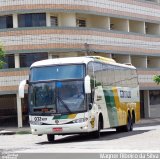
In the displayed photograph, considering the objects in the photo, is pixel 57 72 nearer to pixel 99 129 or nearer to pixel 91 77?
pixel 91 77

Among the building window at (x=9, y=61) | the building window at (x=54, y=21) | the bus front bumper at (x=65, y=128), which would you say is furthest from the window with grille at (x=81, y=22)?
the bus front bumper at (x=65, y=128)

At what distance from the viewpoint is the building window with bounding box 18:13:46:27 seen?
45344 mm

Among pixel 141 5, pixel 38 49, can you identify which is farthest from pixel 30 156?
pixel 141 5

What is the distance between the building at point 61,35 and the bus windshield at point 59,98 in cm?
2114

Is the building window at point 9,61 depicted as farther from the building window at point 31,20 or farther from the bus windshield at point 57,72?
the bus windshield at point 57,72

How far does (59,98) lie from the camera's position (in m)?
23.1

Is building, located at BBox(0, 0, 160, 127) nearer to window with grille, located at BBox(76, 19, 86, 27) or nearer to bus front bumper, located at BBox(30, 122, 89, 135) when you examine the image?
window with grille, located at BBox(76, 19, 86, 27)

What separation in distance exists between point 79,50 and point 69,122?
23367 millimetres

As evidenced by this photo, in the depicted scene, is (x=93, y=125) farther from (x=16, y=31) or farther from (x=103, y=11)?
(x=103, y=11)

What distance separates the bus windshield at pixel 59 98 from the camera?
75.2 ft

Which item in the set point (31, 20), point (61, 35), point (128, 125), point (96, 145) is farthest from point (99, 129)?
point (31, 20)

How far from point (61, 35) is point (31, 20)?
285cm

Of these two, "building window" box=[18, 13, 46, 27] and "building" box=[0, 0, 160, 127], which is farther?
"building window" box=[18, 13, 46, 27]

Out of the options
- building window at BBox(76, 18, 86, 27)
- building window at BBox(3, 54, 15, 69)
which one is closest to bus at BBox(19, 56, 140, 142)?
building window at BBox(3, 54, 15, 69)
